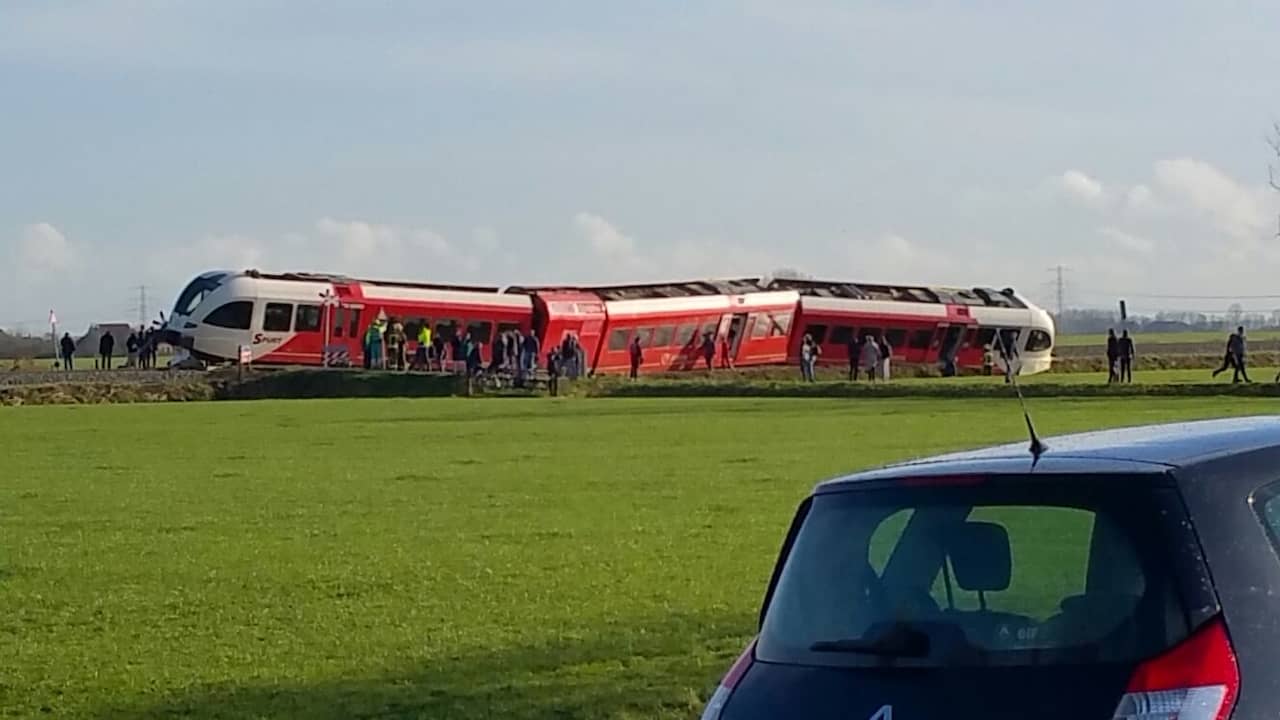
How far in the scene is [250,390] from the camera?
192ft

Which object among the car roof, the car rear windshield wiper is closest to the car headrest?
the car roof

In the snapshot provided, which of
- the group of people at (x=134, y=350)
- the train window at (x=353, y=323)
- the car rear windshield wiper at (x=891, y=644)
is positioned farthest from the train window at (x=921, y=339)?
the car rear windshield wiper at (x=891, y=644)

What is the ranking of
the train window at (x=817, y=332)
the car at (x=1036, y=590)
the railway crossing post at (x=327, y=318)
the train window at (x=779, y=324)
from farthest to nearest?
1. the train window at (x=817, y=332)
2. the train window at (x=779, y=324)
3. the railway crossing post at (x=327, y=318)
4. the car at (x=1036, y=590)

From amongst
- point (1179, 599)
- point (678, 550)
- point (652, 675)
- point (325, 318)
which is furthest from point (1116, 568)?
point (325, 318)

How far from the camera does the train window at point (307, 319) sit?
6412 centimetres

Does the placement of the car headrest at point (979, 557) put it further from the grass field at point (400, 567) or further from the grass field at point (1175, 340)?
the grass field at point (1175, 340)

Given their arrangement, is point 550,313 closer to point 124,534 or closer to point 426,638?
point 124,534

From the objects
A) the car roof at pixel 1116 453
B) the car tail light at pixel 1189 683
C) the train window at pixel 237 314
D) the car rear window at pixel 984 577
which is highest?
the train window at pixel 237 314

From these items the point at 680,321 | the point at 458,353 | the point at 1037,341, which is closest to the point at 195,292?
the point at 458,353

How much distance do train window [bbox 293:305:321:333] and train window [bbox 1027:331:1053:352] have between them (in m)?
30.6

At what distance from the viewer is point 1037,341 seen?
80.8m

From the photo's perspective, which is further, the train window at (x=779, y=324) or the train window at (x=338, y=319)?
the train window at (x=779, y=324)

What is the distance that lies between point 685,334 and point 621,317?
8.55 ft

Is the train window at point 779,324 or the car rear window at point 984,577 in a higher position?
the train window at point 779,324
